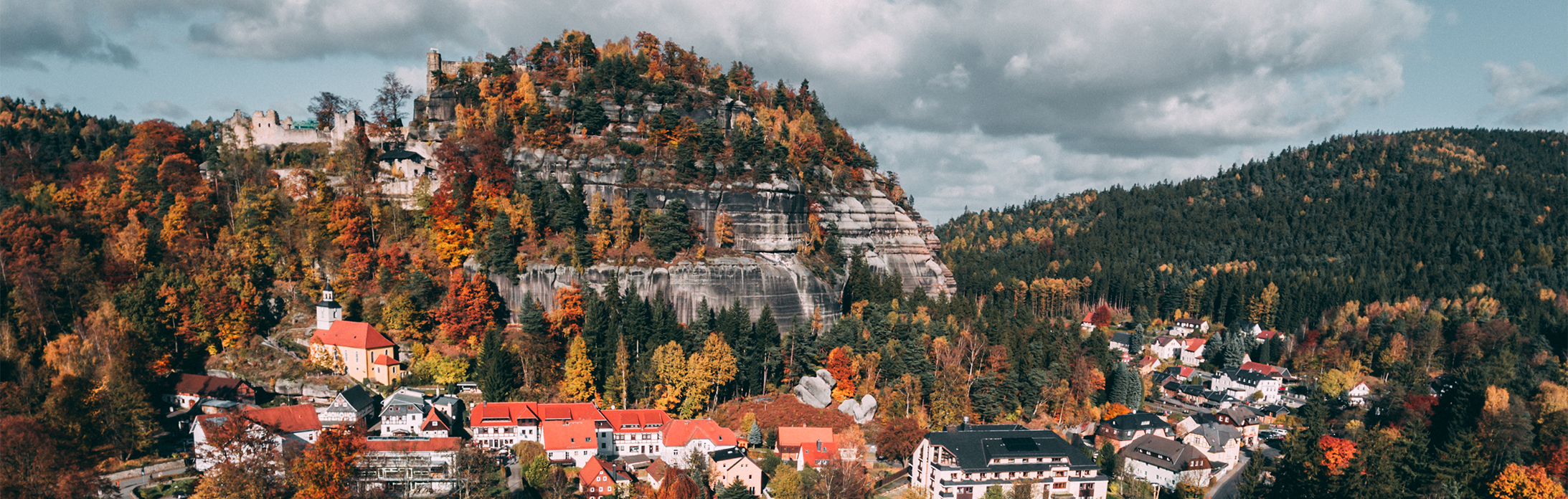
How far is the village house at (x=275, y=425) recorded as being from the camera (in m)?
54.9

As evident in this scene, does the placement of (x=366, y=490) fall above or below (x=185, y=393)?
below

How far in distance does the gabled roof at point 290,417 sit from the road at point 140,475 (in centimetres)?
513

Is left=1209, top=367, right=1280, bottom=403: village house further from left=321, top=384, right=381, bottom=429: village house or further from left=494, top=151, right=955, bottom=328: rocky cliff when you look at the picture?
left=321, top=384, right=381, bottom=429: village house

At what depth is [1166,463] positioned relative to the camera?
64688mm

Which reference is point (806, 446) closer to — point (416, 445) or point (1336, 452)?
point (416, 445)

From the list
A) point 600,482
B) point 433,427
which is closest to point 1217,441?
point 600,482

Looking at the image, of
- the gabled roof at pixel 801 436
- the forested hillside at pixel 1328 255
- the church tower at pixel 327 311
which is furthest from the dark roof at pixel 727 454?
the forested hillside at pixel 1328 255

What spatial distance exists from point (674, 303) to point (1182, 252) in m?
140

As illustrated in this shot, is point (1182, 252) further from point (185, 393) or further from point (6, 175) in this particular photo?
point (6, 175)

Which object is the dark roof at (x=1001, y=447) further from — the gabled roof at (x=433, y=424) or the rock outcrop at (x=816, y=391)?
the gabled roof at (x=433, y=424)

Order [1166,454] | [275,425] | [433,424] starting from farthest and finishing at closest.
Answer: [1166,454]
[433,424]
[275,425]

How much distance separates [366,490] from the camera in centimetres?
5050

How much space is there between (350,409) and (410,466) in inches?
425

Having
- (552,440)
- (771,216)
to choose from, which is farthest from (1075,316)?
(552,440)
